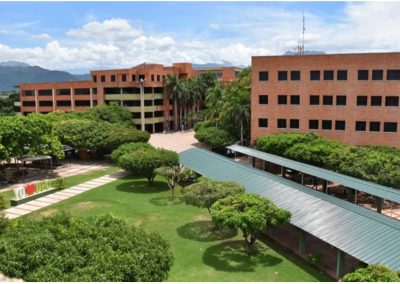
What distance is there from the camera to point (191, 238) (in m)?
28.5

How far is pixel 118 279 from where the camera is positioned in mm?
12953

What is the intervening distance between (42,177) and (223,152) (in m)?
28.5

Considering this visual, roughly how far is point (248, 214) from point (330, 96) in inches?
1317

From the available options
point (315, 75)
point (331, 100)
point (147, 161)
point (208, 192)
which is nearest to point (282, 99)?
point (315, 75)

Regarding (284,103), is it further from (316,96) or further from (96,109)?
(96,109)

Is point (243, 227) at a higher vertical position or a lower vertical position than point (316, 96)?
lower

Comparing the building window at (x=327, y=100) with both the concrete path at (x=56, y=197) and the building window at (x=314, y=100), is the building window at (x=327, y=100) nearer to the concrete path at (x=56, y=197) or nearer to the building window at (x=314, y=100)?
the building window at (x=314, y=100)

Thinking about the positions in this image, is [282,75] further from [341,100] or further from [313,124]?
[341,100]

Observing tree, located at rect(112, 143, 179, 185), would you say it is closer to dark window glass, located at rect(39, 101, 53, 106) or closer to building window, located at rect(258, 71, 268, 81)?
Answer: building window, located at rect(258, 71, 268, 81)

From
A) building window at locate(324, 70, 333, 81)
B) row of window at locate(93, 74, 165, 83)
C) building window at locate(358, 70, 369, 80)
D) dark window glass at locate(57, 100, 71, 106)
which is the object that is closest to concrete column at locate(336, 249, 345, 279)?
building window at locate(358, 70, 369, 80)

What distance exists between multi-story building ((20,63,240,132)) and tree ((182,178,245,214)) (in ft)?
194

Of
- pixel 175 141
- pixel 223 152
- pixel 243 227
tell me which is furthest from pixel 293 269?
pixel 175 141

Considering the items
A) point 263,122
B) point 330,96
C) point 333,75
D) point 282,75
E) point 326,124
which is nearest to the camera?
point 333,75

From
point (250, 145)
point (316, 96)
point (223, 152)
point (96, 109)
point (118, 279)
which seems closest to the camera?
point (118, 279)
